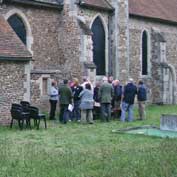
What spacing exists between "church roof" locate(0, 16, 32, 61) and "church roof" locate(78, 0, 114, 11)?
618 centimetres

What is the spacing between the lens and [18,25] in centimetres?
2384

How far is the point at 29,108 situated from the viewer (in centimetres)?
1811

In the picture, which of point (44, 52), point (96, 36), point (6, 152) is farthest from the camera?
point (96, 36)

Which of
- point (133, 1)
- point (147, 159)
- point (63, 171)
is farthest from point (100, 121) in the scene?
point (133, 1)

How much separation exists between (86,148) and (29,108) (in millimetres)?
5333

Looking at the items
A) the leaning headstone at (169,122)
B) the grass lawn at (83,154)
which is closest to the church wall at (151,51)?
the leaning headstone at (169,122)

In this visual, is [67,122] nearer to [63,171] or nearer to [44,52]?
[44,52]

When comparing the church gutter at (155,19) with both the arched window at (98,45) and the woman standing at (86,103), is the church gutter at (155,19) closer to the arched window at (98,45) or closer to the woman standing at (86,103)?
the arched window at (98,45)

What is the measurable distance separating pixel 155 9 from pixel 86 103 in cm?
1686

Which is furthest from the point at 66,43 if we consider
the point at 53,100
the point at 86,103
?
the point at 86,103

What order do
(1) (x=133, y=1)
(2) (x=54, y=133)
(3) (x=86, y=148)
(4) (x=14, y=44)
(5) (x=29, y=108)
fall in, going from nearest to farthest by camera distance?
(3) (x=86, y=148) < (2) (x=54, y=133) < (5) (x=29, y=108) < (4) (x=14, y=44) < (1) (x=133, y=1)

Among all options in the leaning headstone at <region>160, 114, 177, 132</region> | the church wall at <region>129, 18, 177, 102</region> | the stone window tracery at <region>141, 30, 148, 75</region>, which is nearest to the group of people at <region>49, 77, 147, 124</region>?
the leaning headstone at <region>160, 114, 177, 132</region>

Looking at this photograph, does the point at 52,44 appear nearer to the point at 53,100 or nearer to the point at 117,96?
the point at 53,100

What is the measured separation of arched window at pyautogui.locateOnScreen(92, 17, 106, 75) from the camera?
27.6 metres
